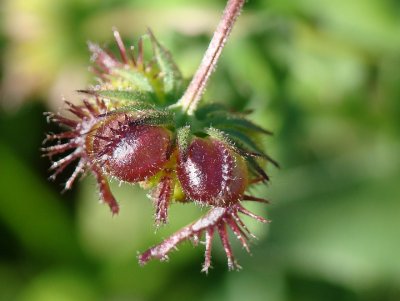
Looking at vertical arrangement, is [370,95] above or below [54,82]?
above

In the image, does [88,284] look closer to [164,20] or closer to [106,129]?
[164,20]

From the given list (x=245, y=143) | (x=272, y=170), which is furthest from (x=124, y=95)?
(x=272, y=170)

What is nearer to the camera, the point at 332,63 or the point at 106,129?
the point at 106,129

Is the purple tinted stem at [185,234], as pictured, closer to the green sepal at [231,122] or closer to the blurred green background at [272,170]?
the green sepal at [231,122]

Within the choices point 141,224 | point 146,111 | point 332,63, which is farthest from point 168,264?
point 146,111

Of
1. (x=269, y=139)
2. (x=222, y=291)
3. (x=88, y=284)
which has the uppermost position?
(x=269, y=139)

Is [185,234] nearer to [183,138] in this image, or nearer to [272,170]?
[183,138]
